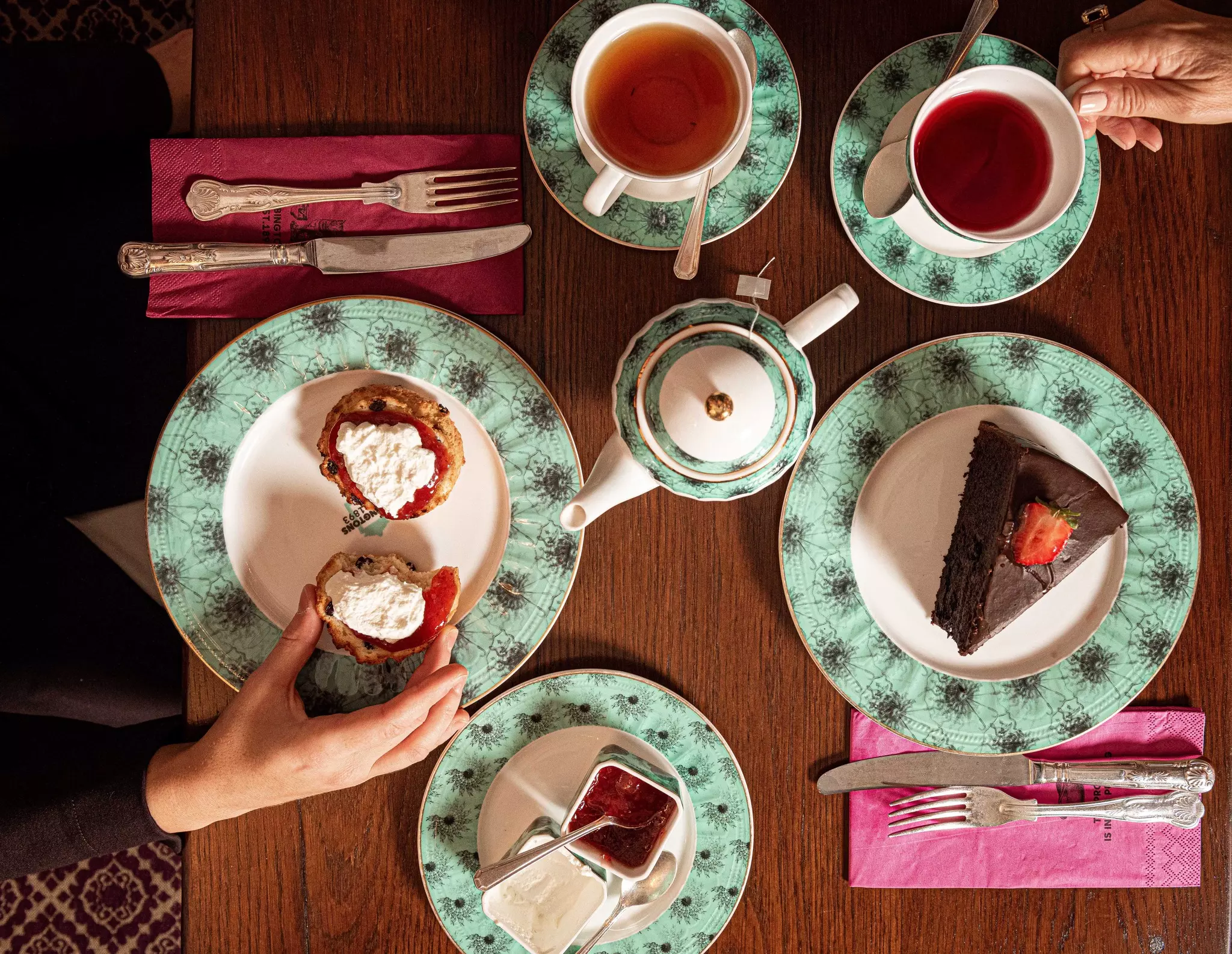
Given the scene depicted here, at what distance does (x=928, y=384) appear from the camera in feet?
4.67

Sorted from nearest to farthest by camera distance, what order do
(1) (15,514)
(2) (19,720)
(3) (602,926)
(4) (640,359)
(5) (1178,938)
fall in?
(4) (640,359), (3) (602,926), (5) (1178,938), (1) (15,514), (2) (19,720)

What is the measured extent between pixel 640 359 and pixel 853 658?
68 centimetres

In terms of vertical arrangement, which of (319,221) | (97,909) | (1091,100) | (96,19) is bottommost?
(97,909)

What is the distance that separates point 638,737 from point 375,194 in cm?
109

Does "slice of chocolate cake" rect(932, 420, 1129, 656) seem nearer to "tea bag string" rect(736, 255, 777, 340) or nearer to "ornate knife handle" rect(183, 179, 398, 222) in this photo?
"tea bag string" rect(736, 255, 777, 340)

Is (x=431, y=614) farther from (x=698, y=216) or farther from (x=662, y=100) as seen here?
(x=662, y=100)

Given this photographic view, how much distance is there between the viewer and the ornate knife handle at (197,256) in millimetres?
1376

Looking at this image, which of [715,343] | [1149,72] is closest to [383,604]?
[715,343]

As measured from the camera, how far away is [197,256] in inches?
54.2

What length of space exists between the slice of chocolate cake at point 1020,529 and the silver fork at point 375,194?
3.26ft

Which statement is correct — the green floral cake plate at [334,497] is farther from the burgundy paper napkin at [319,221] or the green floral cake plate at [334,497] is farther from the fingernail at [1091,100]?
the fingernail at [1091,100]

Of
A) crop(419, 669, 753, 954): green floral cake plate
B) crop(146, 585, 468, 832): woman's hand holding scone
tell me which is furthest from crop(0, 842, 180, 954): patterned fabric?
crop(419, 669, 753, 954): green floral cake plate

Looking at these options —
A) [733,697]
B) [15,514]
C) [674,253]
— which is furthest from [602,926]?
[15,514]

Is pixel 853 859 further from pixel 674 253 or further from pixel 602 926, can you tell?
pixel 674 253
